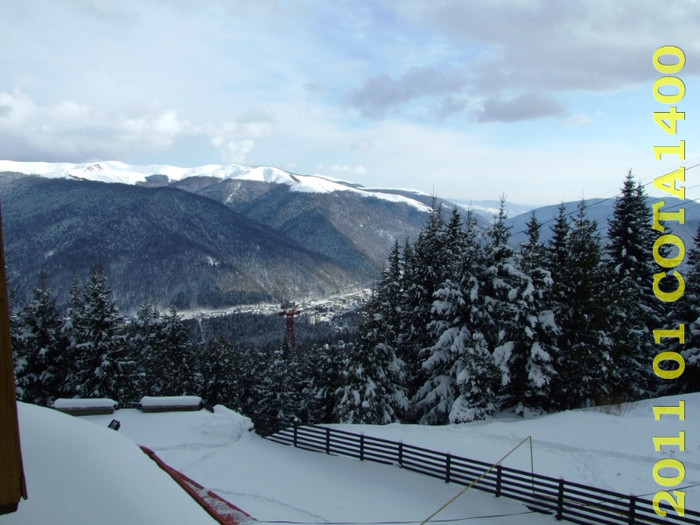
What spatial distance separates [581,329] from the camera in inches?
958

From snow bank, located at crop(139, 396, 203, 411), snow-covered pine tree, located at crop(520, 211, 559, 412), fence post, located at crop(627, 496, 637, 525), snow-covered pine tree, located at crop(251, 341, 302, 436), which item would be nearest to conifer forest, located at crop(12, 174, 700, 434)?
snow-covered pine tree, located at crop(520, 211, 559, 412)

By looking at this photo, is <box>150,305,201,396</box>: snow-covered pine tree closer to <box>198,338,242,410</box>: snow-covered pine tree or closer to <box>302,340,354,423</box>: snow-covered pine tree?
<box>198,338,242,410</box>: snow-covered pine tree

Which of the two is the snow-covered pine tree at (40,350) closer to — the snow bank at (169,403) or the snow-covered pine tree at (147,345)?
the snow-covered pine tree at (147,345)

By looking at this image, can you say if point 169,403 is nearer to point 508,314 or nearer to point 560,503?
point 560,503

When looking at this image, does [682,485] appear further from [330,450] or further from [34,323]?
[34,323]

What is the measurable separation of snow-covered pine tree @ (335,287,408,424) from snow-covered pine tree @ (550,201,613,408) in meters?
8.96

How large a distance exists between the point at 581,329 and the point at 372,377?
11.7 meters

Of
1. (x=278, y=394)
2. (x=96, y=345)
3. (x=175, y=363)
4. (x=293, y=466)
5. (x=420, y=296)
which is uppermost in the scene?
(x=420, y=296)

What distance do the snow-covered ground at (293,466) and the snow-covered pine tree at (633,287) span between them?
5.60 meters

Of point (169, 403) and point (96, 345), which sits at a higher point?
point (96, 345)

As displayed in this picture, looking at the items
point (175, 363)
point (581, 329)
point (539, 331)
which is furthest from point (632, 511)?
point (175, 363)

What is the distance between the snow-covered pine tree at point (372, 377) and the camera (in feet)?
86.6

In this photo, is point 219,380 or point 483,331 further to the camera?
point 219,380

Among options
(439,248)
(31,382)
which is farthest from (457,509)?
(31,382)
